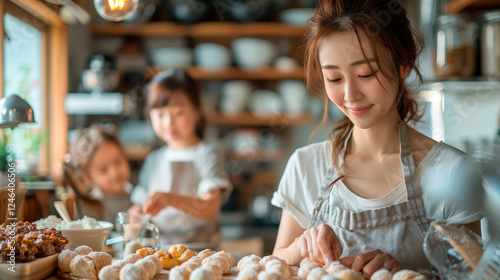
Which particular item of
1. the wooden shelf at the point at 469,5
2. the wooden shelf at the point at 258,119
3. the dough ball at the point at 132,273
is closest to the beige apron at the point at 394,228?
the dough ball at the point at 132,273

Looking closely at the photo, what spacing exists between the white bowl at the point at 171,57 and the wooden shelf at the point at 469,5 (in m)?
1.56

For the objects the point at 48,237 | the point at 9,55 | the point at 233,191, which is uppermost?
the point at 9,55

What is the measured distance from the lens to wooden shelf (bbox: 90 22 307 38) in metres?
3.19

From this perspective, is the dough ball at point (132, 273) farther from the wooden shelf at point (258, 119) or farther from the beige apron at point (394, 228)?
the wooden shelf at point (258, 119)

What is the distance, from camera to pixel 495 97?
7.01ft

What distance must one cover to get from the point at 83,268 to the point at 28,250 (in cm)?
10

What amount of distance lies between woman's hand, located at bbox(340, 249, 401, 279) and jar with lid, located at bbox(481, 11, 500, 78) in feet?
4.68

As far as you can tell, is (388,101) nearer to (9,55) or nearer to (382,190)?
(382,190)

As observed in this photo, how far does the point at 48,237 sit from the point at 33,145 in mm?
1543

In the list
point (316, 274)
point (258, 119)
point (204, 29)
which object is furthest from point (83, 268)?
point (204, 29)

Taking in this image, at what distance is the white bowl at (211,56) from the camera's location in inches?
124

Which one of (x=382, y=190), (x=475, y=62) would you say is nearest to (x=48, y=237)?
(x=382, y=190)

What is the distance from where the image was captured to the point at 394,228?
107 centimetres

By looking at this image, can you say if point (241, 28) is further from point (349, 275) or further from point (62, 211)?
point (349, 275)
